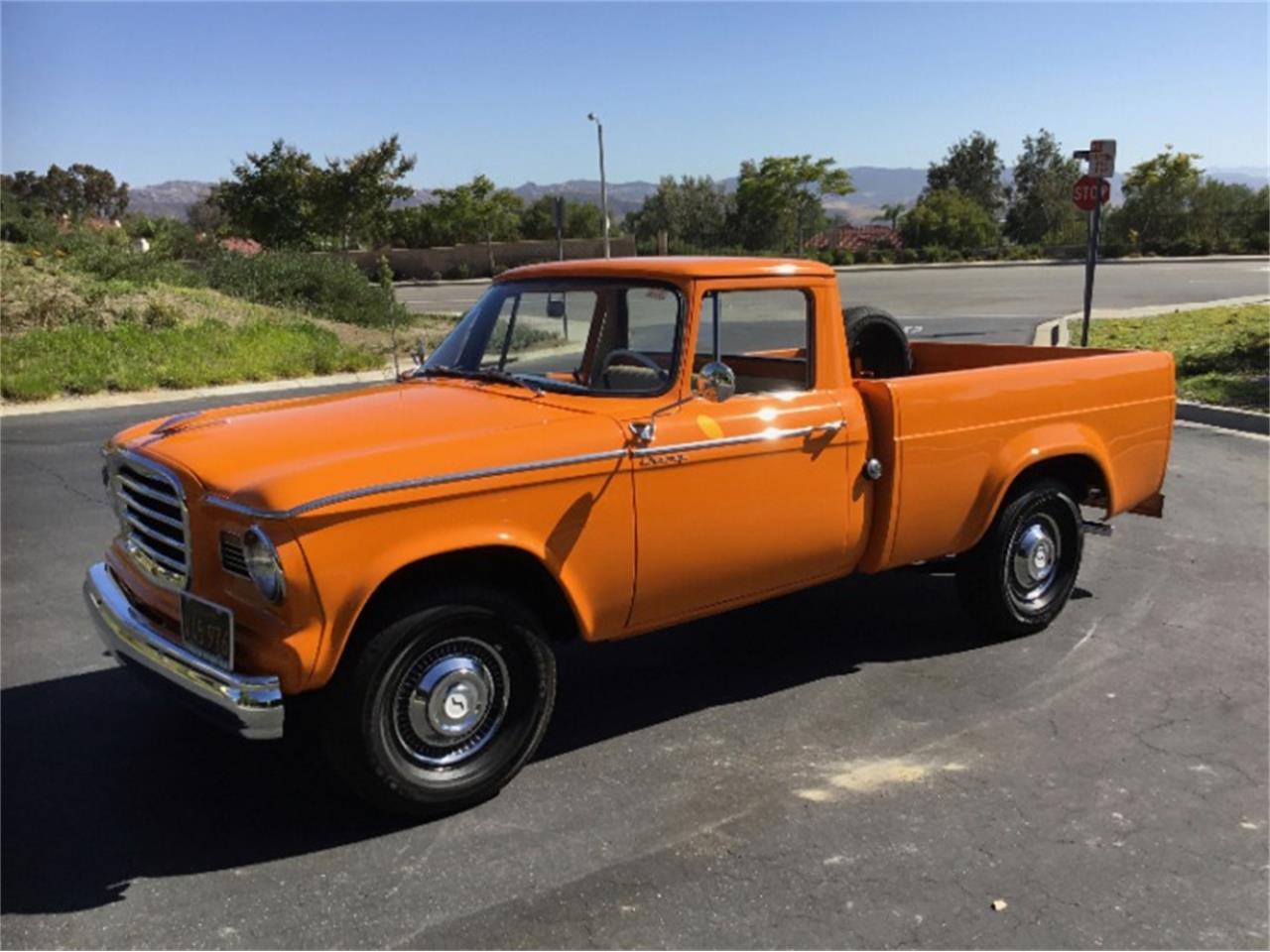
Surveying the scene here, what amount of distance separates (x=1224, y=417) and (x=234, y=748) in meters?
9.84

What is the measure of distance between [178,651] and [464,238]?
159 feet

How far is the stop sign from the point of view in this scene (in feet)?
46.4

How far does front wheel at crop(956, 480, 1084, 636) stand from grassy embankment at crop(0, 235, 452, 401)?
39.9 ft

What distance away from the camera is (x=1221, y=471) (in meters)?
8.51

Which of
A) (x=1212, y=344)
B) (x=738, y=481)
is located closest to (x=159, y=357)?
(x=738, y=481)

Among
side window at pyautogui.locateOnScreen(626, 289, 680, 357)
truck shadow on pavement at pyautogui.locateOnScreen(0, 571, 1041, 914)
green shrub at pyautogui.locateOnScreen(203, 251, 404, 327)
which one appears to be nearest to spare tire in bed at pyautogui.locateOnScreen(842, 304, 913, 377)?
truck shadow on pavement at pyautogui.locateOnScreen(0, 571, 1041, 914)

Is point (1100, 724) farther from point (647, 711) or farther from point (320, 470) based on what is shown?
point (320, 470)

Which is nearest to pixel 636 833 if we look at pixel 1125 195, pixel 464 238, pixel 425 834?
pixel 425 834

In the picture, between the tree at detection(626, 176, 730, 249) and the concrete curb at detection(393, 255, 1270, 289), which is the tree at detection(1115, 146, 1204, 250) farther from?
the tree at detection(626, 176, 730, 249)

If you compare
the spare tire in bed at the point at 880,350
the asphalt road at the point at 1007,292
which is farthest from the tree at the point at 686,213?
the spare tire in bed at the point at 880,350

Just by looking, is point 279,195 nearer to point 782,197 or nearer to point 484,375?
point 782,197

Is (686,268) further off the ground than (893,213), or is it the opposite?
(893,213)

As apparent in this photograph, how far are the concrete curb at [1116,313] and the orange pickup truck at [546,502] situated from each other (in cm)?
1227

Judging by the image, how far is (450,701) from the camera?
3.53m
